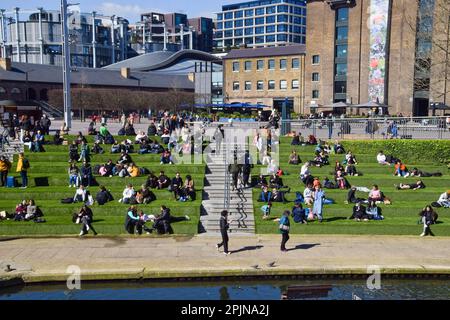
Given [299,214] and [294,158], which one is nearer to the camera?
[299,214]

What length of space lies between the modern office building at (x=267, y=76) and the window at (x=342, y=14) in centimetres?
707

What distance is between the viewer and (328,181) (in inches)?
958

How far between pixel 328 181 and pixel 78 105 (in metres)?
56.5

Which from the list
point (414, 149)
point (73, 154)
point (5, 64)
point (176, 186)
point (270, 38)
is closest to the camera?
point (176, 186)

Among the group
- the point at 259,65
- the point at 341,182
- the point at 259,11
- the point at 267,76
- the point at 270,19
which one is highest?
the point at 259,11

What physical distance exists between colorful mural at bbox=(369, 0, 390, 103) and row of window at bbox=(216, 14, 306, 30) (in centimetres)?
8481

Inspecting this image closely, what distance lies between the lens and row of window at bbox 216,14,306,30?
144 m

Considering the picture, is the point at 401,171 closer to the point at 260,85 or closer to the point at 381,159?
the point at 381,159

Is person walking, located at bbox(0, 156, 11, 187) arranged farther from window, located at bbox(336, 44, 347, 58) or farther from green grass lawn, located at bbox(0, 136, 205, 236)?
window, located at bbox(336, 44, 347, 58)

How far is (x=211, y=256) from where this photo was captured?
1773cm

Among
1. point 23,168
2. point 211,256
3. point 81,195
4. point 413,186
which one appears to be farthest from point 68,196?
point 413,186

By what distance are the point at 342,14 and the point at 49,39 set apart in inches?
3472

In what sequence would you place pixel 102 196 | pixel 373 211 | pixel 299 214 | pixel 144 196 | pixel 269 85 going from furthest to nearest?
pixel 269 85
pixel 144 196
pixel 102 196
pixel 373 211
pixel 299 214

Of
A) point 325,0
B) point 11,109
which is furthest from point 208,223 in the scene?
point 325,0
